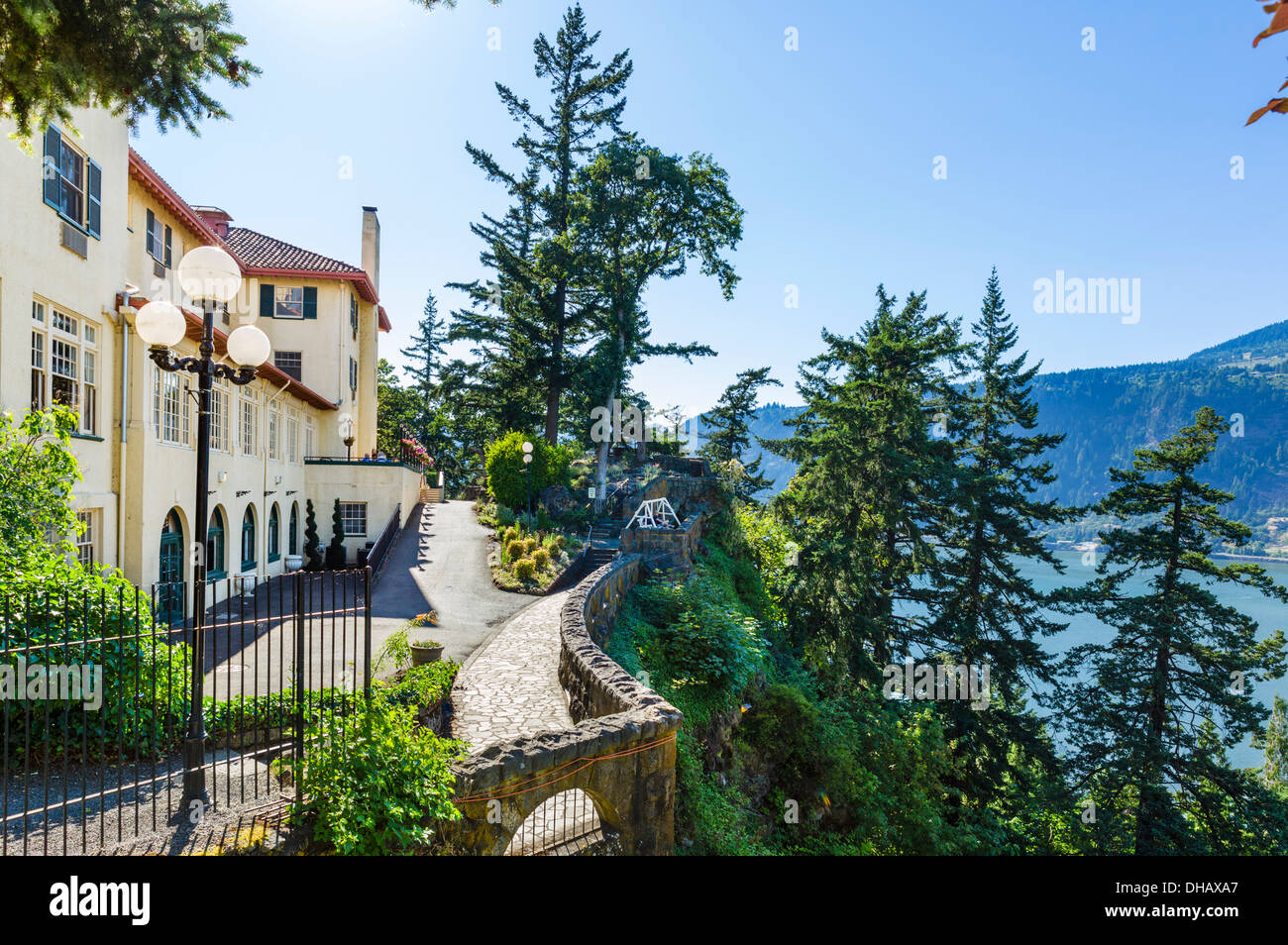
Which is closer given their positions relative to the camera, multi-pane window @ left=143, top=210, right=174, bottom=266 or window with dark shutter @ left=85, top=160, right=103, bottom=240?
window with dark shutter @ left=85, top=160, right=103, bottom=240

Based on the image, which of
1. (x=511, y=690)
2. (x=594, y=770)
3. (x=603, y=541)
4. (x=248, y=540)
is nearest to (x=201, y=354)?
(x=594, y=770)

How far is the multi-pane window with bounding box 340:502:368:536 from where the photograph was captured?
86.0 ft

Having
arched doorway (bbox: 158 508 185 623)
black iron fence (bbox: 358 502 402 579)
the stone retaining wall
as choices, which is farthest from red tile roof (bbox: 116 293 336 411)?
the stone retaining wall

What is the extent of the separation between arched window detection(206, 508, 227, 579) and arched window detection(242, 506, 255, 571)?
1180mm

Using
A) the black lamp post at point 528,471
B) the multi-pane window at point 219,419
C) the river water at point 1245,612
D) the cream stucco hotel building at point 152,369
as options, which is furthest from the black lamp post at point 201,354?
the river water at point 1245,612

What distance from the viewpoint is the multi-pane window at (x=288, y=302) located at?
26781mm

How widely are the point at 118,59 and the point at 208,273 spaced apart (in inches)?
62.7

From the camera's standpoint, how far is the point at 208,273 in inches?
221

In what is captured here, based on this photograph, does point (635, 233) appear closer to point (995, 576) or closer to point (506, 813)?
point (995, 576)

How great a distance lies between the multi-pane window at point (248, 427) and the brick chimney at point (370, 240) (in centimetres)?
1294

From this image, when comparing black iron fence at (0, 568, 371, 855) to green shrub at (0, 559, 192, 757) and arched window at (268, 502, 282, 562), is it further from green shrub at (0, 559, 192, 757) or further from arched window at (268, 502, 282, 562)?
arched window at (268, 502, 282, 562)

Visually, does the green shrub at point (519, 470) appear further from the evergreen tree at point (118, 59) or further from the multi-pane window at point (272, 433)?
the evergreen tree at point (118, 59)

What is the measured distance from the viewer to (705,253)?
3288 cm
